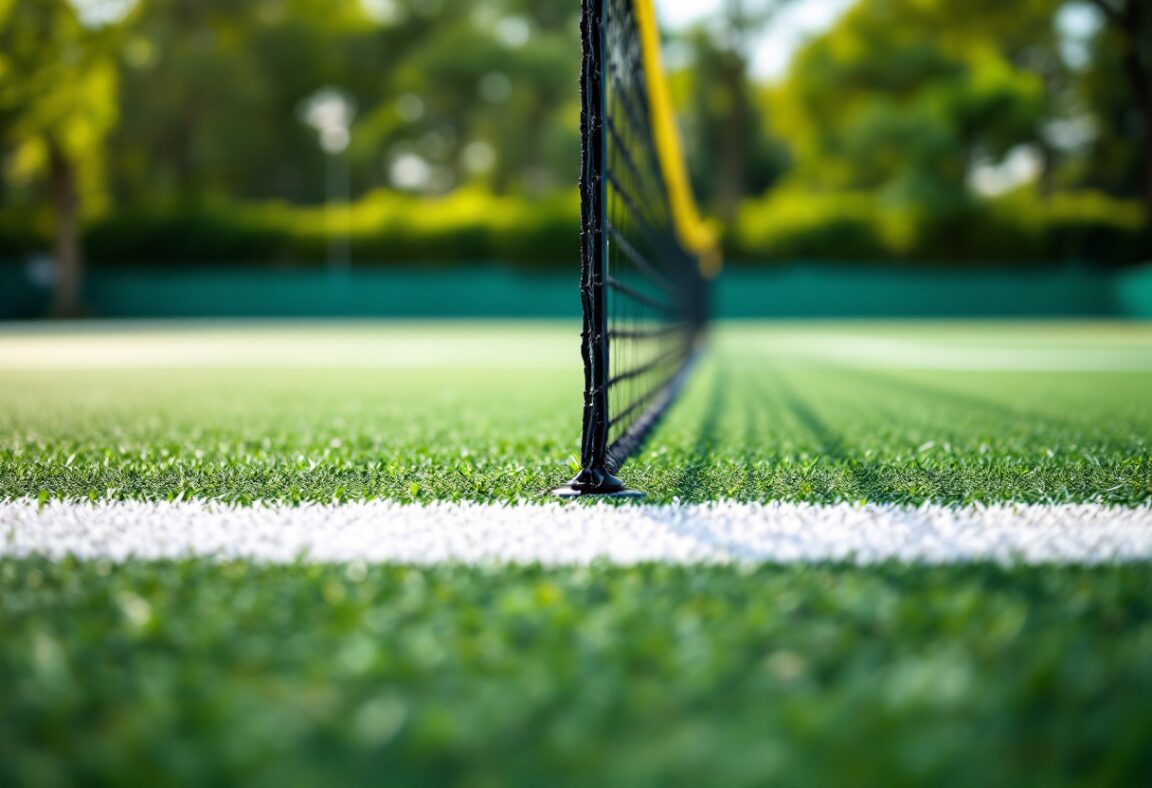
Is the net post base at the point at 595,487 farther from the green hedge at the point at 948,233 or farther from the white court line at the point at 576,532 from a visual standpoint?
the green hedge at the point at 948,233

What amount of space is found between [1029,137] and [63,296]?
27128 millimetres

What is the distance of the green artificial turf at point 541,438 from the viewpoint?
91.7 inches

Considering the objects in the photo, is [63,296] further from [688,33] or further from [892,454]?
[892,454]

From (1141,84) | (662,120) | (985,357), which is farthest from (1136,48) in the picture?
(662,120)

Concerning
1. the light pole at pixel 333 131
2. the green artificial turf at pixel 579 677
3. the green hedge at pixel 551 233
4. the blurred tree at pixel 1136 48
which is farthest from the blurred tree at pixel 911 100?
the green artificial turf at pixel 579 677

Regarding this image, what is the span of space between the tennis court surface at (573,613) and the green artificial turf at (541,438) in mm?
27

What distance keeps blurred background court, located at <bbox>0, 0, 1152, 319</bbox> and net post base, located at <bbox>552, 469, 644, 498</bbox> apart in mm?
24666

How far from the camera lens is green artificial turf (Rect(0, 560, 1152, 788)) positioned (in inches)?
35.8

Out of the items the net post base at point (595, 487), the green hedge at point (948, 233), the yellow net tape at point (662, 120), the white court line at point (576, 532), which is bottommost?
the white court line at point (576, 532)

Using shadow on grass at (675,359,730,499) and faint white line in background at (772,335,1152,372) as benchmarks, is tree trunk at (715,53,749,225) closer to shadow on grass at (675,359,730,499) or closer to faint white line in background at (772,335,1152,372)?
faint white line in background at (772,335,1152,372)

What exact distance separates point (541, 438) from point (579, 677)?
7.62 feet

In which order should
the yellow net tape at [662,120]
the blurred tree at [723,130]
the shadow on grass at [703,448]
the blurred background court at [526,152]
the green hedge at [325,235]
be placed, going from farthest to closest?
the blurred tree at [723,130]
the green hedge at [325,235]
the blurred background court at [526,152]
the yellow net tape at [662,120]
the shadow on grass at [703,448]

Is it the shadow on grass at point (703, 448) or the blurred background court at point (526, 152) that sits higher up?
the blurred background court at point (526, 152)

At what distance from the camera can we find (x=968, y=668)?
3.65 feet
